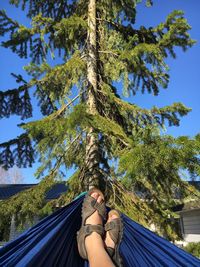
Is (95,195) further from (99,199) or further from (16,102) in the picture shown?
(16,102)

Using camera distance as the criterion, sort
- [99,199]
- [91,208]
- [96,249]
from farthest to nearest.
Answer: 1. [99,199]
2. [91,208]
3. [96,249]

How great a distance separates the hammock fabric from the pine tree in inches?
35.2

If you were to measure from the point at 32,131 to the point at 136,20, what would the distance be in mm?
4853

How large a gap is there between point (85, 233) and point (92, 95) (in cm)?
378

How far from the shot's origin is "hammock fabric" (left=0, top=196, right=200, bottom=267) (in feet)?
7.41

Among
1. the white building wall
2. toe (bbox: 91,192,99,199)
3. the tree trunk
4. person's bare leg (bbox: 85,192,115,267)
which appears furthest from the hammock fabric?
the white building wall

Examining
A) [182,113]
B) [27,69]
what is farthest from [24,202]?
[182,113]

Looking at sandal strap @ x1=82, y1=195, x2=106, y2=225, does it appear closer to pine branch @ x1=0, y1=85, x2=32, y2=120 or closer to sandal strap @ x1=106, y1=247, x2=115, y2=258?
sandal strap @ x1=106, y1=247, x2=115, y2=258

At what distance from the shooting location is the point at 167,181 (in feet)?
12.9

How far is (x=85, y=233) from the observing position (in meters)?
2.54

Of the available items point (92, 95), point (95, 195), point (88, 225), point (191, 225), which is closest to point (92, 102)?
point (92, 95)

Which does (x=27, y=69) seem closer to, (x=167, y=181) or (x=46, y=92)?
(x=46, y=92)

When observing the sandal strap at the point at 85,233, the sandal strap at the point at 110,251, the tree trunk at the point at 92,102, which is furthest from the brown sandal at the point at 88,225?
the tree trunk at the point at 92,102

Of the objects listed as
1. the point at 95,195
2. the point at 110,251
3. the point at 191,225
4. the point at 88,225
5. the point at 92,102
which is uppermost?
the point at 92,102
